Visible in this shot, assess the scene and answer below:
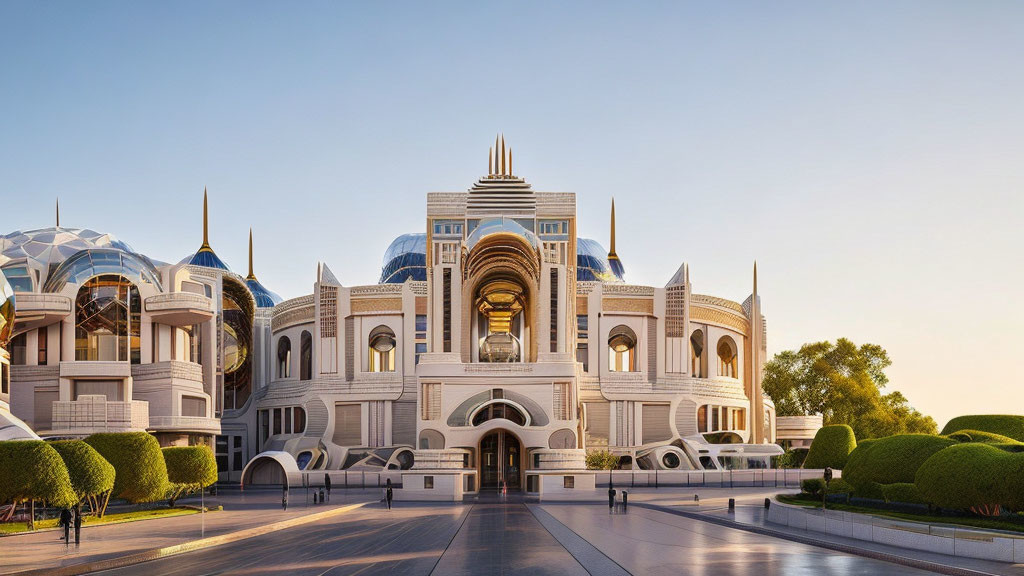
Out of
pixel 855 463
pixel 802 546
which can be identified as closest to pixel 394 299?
pixel 855 463

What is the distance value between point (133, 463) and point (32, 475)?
23.9 feet

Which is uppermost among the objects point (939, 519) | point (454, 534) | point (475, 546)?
point (939, 519)

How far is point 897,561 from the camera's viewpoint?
80.8 feet

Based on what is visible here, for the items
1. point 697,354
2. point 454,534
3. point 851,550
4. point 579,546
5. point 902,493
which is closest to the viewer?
point 851,550

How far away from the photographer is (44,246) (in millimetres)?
64250

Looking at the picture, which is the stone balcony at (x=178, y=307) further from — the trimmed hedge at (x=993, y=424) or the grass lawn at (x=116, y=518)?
the trimmed hedge at (x=993, y=424)

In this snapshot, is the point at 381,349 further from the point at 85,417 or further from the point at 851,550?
the point at 851,550

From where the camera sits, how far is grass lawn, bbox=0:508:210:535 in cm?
3528

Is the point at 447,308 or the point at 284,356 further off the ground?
the point at 447,308

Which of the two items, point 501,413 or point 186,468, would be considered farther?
point 501,413

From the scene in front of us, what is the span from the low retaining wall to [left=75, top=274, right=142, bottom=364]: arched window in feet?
148

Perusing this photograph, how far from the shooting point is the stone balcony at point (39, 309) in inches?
2343

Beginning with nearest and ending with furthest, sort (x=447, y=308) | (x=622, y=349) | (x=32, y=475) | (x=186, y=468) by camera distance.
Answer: (x=32, y=475) < (x=186, y=468) < (x=447, y=308) < (x=622, y=349)

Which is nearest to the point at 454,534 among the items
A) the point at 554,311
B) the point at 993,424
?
the point at 993,424
